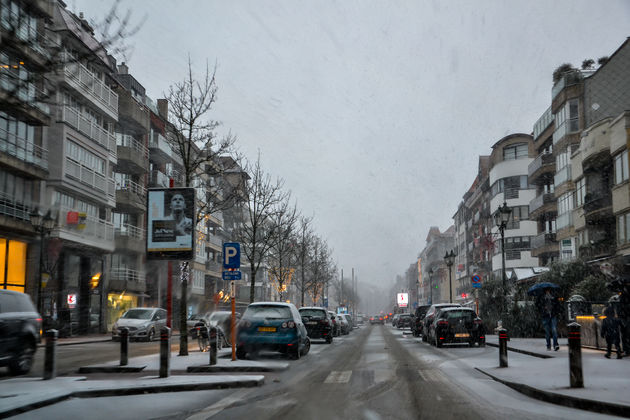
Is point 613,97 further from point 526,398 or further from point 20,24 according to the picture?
point 20,24

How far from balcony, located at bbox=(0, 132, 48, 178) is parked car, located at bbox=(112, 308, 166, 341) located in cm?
827

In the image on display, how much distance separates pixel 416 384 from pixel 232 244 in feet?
22.2

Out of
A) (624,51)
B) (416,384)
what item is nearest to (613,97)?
(624,51)

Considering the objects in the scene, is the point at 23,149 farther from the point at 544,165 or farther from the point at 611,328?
the point at 544,165

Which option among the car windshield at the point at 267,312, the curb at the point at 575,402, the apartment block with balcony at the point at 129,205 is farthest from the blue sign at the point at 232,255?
the apartment block with balcony at the point at 129,205

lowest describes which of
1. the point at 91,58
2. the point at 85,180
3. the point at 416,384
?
the point at 416,384

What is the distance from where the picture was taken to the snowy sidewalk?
855 centimetres

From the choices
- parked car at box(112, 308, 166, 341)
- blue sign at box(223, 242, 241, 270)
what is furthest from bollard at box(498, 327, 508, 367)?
parked car at box(112, 308, 166, 341)

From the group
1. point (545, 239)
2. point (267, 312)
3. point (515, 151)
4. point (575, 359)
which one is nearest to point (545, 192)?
point (545, 239)

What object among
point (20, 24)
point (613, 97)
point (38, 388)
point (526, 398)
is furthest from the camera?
point (613, 97)

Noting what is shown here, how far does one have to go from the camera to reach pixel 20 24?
7711 millimetres

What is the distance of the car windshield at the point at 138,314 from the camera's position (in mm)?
33188

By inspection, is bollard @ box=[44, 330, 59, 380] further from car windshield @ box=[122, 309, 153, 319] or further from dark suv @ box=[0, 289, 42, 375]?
car windshield @ box=[122, 309, 153, 319]

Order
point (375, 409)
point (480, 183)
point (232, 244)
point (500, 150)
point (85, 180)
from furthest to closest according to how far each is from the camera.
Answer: point (480, 183)
point (500, 150)
point (85, 180)
point (232, 244)
point (375, 409)
